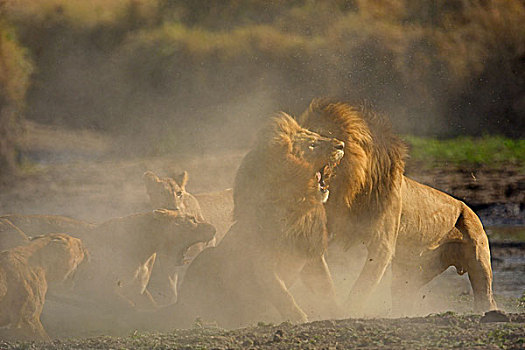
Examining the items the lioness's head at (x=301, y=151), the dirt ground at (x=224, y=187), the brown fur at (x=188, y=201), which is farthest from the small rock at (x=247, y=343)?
the brown fur at (x=188, y=201)

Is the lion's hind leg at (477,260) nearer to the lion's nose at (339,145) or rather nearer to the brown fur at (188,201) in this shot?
the lion's nose at (339,145)

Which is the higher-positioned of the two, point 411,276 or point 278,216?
point 278,216

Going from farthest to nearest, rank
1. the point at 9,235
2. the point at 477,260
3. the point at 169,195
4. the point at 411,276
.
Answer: the point at 169,195
the point at 9,235
the point at 411,276
the point at 477,260

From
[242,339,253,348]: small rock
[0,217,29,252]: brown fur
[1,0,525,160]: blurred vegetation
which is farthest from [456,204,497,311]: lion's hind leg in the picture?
[1,0,525,160]: blurred vegetation

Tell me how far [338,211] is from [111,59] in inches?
553

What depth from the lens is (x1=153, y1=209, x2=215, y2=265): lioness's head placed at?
26.2 feet

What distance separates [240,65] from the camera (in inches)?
798

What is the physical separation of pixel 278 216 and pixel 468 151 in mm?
11819

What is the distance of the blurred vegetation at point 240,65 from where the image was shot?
→ 18922 millimetres

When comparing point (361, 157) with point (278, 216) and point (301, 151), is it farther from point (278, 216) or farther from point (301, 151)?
point (278, 216)

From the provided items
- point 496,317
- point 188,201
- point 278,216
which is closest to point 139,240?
point 188,201

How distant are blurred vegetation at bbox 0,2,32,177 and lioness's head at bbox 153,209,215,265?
7.11 m

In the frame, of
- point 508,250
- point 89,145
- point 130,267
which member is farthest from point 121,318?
point 89,145

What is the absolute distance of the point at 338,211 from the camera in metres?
6.66
